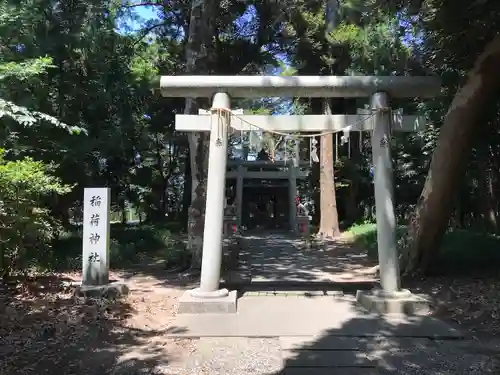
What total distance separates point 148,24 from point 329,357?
14.6 m

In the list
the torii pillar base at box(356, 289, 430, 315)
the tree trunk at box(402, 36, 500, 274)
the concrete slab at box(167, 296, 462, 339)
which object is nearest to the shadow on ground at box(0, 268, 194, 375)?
the concrete slab at box(167, 296, 462, 339)

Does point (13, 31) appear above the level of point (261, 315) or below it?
above

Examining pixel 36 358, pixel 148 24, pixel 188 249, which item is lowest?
pixel 36 358

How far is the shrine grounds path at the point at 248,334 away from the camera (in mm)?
4586

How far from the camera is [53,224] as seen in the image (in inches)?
337

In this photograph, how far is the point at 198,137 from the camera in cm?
1087

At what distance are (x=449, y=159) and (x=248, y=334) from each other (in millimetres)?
4866

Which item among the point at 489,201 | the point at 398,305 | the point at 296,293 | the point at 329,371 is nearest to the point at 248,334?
the point at 329,371

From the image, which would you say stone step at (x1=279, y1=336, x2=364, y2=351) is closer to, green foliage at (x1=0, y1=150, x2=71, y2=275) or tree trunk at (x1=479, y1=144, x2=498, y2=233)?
green foliage at (x1=0, y1=150, x2=71, y2=275)

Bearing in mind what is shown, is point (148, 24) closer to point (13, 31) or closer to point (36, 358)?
point (13, 31)

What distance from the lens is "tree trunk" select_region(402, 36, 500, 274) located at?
7.63 meters

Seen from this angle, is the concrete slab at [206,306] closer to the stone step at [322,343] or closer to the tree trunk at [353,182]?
the stone step at [322,343]

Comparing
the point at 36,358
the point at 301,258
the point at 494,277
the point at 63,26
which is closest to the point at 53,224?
the point at 36,358

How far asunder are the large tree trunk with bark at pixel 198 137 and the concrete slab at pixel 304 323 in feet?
11.9
